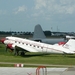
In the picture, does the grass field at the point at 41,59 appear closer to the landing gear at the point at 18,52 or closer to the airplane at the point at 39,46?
the airplane at the point at 39,46

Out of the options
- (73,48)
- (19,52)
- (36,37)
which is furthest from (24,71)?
(36,37)

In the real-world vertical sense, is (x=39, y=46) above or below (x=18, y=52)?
above

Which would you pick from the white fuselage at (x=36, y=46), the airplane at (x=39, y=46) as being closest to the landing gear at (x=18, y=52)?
the airplane at (x=39, y=46)

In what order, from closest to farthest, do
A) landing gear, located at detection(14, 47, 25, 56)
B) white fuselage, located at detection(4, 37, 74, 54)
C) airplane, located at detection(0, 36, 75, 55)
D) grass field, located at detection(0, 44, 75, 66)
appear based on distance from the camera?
1. grass field, located at detection(0, 44, 75, 66)
2. airplane, located at detection(0, 36, 75, 55)
3. white fuselage, located at detection(4, 37, 74, 54)
4. landing gear, located at detection(14, 47, 25, 56)

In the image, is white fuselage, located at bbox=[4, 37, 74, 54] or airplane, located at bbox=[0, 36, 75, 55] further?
white fuselage, located at bbox=[4, 37, 74, 54]

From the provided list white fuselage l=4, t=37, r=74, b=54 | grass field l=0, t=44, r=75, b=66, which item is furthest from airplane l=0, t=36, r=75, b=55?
grass field l=0, t=44, r=75, b=66

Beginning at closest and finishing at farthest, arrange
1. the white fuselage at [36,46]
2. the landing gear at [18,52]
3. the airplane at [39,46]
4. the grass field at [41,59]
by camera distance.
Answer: the grass field at [41,59], the airplane at [39,46], the white fuselage at [36,46], the landing gear at [18,52]

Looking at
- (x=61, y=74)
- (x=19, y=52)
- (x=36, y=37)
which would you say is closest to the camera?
(x=61, y=74)

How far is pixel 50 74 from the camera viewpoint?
21094 millimetres

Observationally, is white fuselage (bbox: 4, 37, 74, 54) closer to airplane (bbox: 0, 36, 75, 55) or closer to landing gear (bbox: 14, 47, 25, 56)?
airplane (bbox: 0, 36, 75, 55)

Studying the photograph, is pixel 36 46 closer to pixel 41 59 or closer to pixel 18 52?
pixel 18 52

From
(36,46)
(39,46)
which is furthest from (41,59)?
(36,46)

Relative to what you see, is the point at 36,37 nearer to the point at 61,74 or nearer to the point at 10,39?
the point at 10,39

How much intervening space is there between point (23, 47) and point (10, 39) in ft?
12.8
